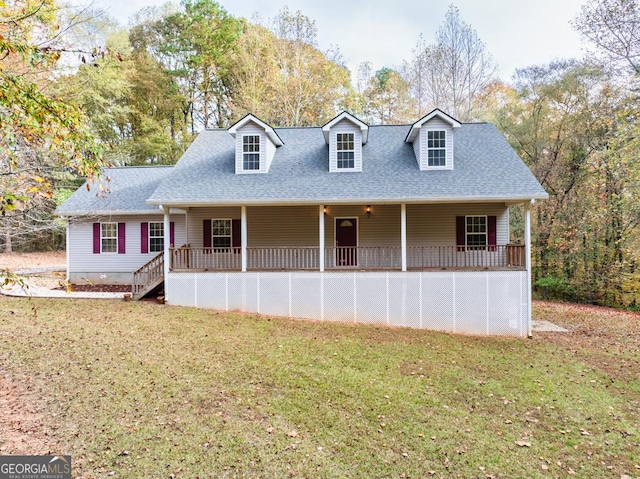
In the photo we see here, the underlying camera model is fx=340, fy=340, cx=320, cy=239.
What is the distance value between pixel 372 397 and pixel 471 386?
7.00 feet

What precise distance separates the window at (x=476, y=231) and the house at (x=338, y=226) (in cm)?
5

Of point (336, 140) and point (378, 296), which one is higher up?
point (336, 140)

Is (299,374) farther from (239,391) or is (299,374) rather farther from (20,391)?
(20,391)

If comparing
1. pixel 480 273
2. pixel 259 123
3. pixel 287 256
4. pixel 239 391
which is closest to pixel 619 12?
pixel 480 273

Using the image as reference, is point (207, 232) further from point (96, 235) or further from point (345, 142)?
point (345, 142)

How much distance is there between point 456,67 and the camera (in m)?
21.9

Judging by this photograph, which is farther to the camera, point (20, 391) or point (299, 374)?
point (299, 374)

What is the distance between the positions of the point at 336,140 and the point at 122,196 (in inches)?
386

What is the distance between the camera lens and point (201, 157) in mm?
13586

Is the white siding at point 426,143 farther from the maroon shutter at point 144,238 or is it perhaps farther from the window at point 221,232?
the maroon shutter at point 144,238

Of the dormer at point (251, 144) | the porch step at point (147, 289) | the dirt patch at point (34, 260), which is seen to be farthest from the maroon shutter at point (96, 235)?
the dormer at point (251, 144)

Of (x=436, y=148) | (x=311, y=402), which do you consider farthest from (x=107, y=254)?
(x=436, y=148)

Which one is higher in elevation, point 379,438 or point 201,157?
point 201,157

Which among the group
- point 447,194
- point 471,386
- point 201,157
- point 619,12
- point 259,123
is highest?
point 619,12
